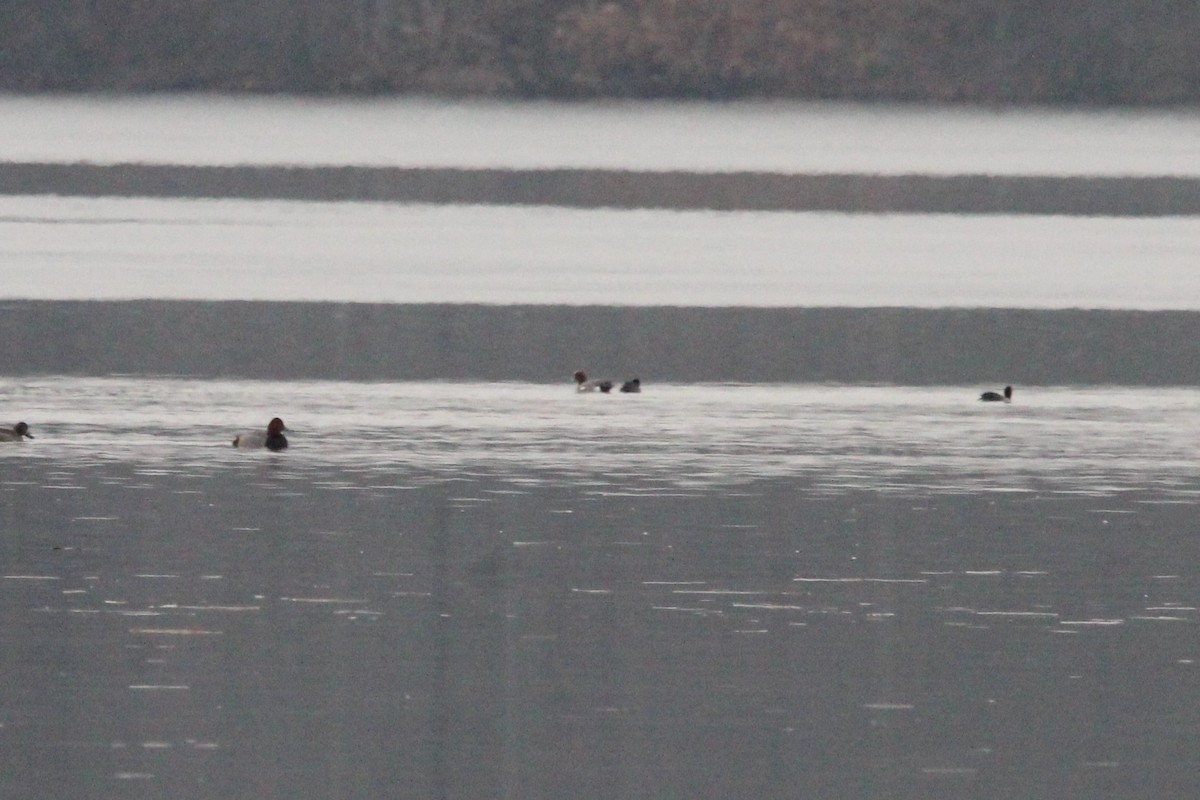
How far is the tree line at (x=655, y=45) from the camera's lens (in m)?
81.4

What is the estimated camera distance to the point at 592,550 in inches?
479

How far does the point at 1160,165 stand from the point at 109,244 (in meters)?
27.5

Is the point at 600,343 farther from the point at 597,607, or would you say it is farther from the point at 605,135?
the point at 605,135

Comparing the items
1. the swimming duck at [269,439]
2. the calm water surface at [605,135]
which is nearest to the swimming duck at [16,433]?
the swimming duck at [269,439]

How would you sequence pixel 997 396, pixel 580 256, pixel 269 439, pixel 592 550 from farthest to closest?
pixel 580 256
pixel 997 396
pixel 269 439
pixel 592 550

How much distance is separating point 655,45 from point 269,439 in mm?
67630

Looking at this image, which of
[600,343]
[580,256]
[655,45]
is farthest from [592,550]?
[655,45]

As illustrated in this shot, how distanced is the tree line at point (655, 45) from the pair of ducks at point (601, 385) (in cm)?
6341

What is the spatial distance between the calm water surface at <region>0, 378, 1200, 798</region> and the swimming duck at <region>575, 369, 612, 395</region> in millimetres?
1322

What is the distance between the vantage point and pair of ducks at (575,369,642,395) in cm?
1833

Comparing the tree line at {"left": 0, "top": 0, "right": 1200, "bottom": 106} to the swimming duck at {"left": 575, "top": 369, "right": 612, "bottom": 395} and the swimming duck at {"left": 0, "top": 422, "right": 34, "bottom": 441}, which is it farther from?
the swimming duck at {"left": 0, "top": 422, "right": 34, "bottom": 441}

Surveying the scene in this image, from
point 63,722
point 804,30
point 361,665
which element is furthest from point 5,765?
point 804,30

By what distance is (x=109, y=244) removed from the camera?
106 ft

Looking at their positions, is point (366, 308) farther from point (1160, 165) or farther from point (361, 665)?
point (1160, 165)
